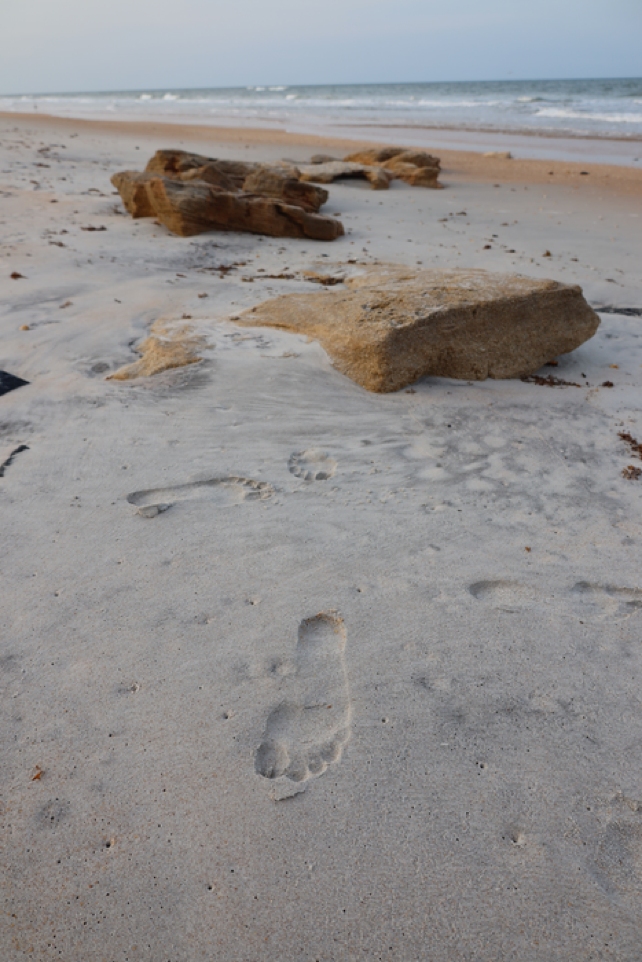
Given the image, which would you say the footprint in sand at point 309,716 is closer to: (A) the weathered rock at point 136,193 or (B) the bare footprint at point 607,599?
(B) the bare footprint at point 607,599

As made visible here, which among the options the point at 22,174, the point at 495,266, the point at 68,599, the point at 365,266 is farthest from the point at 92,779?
the point at 22,174

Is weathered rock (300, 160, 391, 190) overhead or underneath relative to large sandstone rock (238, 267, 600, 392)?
overhead

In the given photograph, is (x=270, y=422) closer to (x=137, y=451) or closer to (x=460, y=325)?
(x=137, y=451)

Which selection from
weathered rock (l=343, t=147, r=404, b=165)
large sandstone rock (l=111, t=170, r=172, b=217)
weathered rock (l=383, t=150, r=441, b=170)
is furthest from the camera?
weathered rock (l=343, t=147, r=404, b=165)

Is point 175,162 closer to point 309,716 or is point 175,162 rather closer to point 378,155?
point 378,155

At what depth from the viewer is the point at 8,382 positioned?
3.17m

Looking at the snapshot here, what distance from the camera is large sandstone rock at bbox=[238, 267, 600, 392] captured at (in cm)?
331

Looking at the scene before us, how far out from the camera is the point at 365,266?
5.06 m

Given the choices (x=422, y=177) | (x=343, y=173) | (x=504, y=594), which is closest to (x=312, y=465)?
(x=504, y=594)

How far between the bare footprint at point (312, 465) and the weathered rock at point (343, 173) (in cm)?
822

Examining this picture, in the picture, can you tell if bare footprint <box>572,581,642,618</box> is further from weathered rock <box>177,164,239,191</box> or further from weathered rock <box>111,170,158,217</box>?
weathered rock <box>177,164,239,191</box>

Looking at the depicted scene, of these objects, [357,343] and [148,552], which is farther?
[357,343]

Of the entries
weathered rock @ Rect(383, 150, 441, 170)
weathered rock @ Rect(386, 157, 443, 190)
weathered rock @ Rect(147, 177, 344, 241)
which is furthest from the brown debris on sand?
weathered rock @ Rect(383, 150, 441, 170)

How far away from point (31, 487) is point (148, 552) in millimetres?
656
